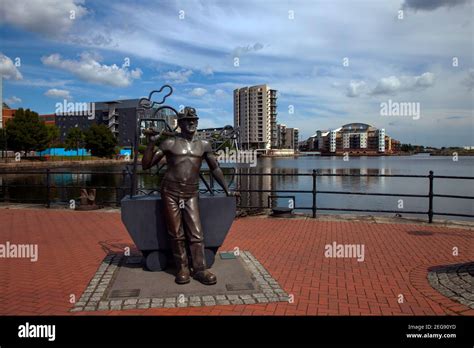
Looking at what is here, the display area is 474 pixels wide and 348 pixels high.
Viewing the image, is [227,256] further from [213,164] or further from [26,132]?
[26,132]

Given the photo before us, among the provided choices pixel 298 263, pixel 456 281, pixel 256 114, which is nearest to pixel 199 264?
pixel 298 263

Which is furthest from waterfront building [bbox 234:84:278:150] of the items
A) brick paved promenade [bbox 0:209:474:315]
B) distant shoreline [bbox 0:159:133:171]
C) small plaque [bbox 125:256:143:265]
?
small plaque [bbox 125:256:143:265]

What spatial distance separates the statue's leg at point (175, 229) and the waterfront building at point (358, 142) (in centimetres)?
15589

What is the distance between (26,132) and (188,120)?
231 ft

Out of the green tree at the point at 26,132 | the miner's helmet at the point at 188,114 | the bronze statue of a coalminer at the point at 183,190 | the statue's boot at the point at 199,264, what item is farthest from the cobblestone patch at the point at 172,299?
the green tree at the point at 26,132

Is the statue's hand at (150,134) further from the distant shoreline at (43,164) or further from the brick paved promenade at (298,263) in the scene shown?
→ the distant shoreline at (43,164)

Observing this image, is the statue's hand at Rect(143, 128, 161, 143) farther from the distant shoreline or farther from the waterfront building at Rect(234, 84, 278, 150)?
the waterfront building at Rect(234, 84, 278, 150)

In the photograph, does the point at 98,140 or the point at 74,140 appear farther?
the point at 98,140

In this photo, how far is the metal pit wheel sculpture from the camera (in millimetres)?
5090

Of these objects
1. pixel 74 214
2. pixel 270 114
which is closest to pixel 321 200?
pixel 74 214

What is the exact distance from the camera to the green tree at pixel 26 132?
65.5 m

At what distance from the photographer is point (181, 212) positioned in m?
5.16

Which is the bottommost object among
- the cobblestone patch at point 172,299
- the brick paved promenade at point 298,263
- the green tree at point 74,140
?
the brick paved promenade at point 298,263

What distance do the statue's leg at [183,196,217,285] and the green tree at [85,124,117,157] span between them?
88.1m
